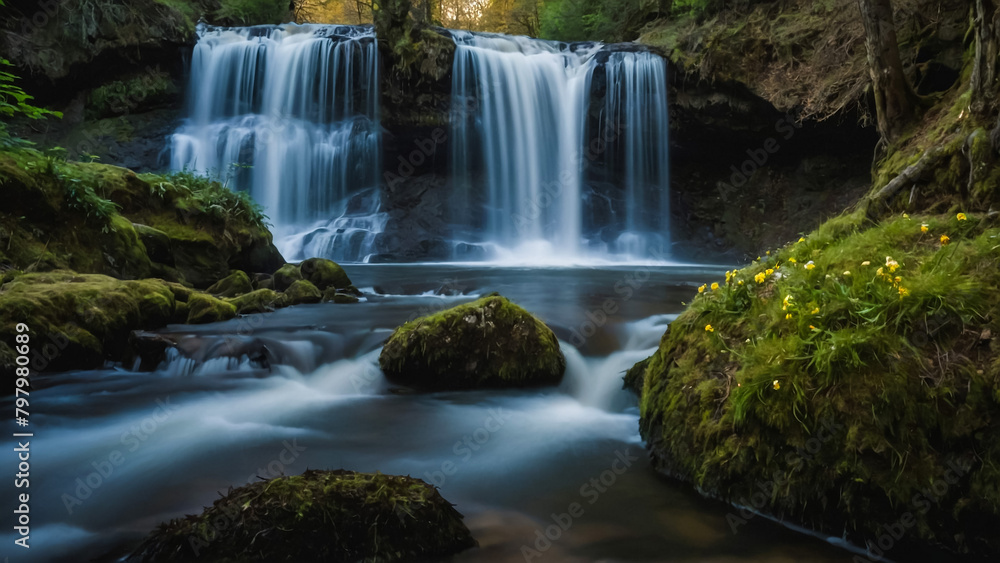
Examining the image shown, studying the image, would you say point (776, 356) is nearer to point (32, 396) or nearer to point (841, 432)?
point (841, 432)

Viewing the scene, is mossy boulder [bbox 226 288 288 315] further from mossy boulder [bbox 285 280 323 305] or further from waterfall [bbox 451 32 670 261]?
waterfall [bbox 451 32 670 261]

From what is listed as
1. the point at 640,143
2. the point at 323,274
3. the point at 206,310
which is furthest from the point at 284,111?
the point at 206,310

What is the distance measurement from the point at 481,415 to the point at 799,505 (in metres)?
2.48

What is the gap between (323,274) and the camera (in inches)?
390

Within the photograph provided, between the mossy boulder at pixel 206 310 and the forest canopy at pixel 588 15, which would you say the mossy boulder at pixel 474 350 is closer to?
the mossy boulder at pixel 206 310

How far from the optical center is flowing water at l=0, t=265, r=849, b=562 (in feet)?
9.82

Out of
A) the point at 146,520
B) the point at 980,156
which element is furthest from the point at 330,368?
the point at 980,156

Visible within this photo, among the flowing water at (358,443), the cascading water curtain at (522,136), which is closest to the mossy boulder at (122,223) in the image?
the flowing water at (358,443)

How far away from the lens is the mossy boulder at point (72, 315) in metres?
5.22

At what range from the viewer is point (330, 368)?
6.05m
